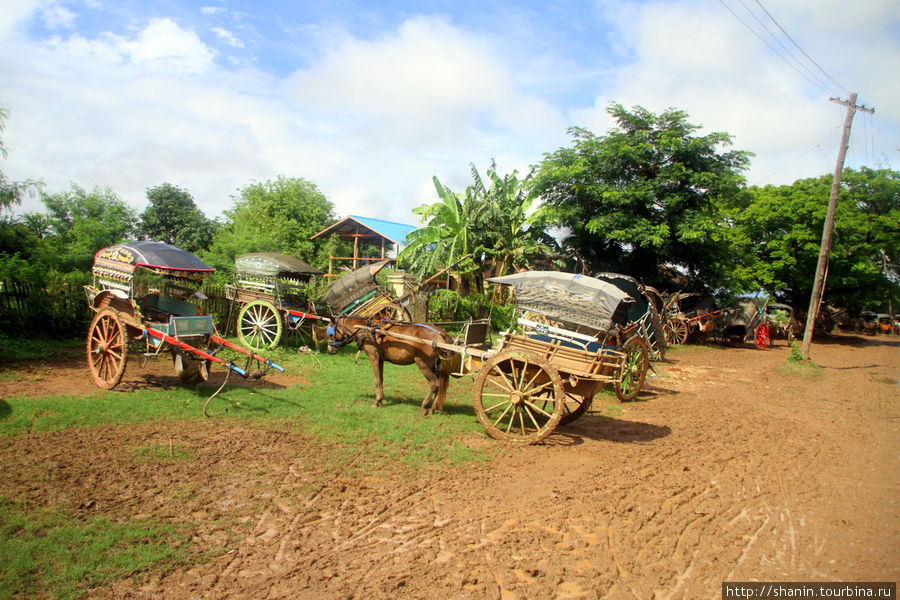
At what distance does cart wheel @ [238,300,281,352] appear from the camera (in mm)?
13031

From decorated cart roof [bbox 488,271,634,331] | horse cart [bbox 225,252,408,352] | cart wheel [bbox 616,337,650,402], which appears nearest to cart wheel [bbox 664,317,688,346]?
cart wheel [bbox 616,337,650,402]

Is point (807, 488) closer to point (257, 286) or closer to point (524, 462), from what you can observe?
point (524, 462)

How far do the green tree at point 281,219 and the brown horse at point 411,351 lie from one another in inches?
586

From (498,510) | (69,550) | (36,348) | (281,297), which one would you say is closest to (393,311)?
(281,297)

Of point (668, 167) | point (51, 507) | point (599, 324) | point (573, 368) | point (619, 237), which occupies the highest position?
point (668, 167)

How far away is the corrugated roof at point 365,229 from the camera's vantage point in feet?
83.7

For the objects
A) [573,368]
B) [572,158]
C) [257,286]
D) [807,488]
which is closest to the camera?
[807,488]

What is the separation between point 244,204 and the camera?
32719 mm

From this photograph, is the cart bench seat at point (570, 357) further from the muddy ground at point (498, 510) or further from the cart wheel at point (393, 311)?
the cart wheel at point (393, 311)

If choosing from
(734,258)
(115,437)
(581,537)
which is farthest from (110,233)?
(734,258)

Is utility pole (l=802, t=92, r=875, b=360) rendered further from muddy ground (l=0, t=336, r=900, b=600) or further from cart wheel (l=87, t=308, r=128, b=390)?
cart wheel (l=87, t=308, r=128, b=390)

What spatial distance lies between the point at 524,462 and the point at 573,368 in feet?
4.74

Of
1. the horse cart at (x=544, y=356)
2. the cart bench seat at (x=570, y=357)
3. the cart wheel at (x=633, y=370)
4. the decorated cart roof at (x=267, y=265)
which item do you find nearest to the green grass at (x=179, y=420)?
the horse cart at (x=544, y=356)

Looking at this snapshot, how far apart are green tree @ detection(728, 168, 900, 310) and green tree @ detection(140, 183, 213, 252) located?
94.5ft
